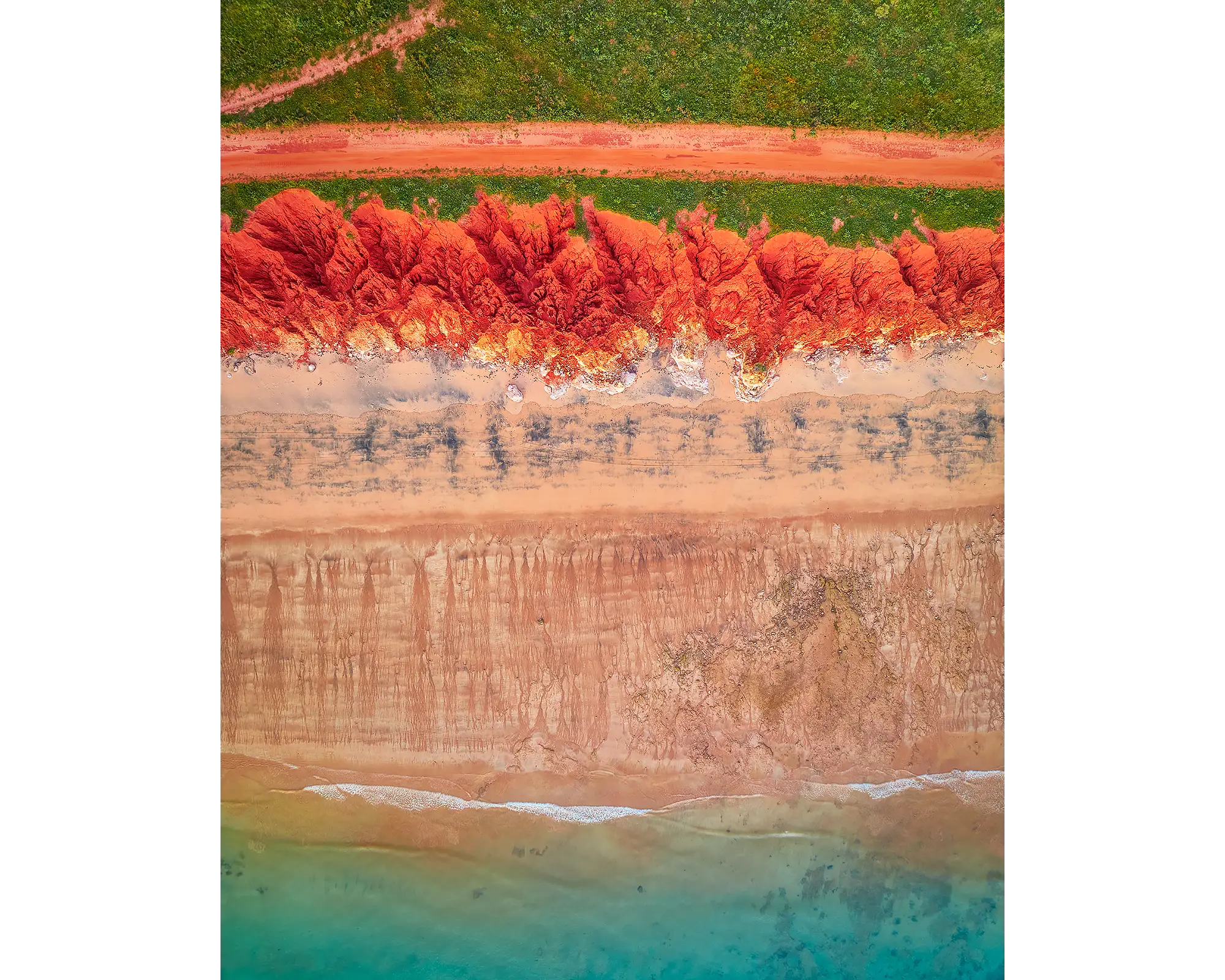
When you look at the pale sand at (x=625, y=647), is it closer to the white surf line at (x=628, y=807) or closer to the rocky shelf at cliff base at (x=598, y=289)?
the white surf line at (x=628, y=807)

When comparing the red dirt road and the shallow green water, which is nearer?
the shallow green water

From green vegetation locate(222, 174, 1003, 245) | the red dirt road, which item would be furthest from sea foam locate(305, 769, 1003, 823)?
the red dirt road

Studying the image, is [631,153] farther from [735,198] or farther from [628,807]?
[628,807]

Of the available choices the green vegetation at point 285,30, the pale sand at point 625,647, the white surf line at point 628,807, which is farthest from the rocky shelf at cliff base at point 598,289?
the white surf line at point 628,807

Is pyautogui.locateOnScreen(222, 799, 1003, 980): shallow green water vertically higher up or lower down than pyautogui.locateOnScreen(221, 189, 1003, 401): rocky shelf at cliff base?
lower down

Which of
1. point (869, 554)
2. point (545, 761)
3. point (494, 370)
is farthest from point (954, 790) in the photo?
point (494, 370)

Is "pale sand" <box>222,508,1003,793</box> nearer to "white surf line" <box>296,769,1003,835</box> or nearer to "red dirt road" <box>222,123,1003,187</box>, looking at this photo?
"white surf line" <box>296,769,1003,835</box>
